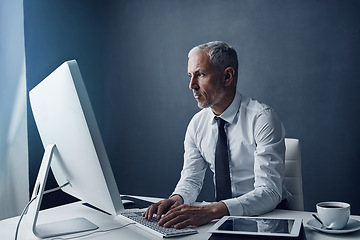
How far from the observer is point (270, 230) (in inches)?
40.4

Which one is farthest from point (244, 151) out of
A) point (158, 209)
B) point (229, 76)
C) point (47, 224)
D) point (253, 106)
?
point (47, 224)

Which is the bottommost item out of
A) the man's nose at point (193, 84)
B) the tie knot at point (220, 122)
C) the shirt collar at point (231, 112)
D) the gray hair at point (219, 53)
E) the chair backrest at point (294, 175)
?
the chair backrest at point (294, 175)

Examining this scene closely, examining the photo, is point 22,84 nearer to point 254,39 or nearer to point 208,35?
point 208,35

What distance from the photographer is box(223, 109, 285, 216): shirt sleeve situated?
4.37 ft

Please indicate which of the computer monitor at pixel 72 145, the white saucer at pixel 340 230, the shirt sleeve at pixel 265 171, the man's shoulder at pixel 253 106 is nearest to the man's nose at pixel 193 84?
the man's shoulder at pixel 253 106

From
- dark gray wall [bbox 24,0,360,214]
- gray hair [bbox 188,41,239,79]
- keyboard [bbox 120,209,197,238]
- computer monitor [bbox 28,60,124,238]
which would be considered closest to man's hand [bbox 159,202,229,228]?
keyboard [bbox 120,209,197,238]

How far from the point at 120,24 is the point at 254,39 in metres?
1.20

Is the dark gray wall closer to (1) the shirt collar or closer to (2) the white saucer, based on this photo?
(1) the shirt collar

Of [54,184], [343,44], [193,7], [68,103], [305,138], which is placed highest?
[193,7]

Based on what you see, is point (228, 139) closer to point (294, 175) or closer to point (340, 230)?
point (294, 175)

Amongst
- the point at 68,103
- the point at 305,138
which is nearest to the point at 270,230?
the point at 68,103

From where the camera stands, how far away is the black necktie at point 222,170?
5.46 ft

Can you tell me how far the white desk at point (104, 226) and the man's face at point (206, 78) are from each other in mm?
634

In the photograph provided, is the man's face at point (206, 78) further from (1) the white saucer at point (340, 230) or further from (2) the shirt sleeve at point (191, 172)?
(1) the white saucer at point (340, 230)
